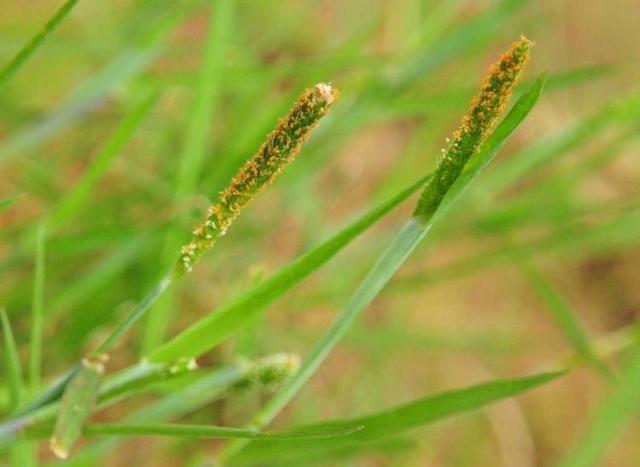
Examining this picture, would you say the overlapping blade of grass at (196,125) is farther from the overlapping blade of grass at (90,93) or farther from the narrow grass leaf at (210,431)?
the narrow grass leaf at (210,431)

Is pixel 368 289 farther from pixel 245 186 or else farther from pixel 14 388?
pixel 14 388

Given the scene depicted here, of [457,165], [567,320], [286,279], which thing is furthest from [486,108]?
[567,320]

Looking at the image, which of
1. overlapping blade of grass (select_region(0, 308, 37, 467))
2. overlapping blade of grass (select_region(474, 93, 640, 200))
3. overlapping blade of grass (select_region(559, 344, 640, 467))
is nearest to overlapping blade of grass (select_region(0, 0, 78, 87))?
overlapping blade of grass (select_region(0, 308, 37, 467))

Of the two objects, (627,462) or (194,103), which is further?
(627,462)

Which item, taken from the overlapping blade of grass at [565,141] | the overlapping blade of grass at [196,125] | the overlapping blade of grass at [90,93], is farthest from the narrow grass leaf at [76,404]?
the overlapping blade of grass at [565,141]

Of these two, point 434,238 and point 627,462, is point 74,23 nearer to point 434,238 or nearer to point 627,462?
point 434,238

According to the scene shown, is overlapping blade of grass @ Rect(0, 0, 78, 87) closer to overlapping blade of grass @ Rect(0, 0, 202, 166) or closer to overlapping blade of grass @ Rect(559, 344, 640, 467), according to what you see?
overlapping blade of grass @ Rect(0, 0, 202, 166)

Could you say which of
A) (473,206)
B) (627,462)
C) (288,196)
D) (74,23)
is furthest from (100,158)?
(627,462)
